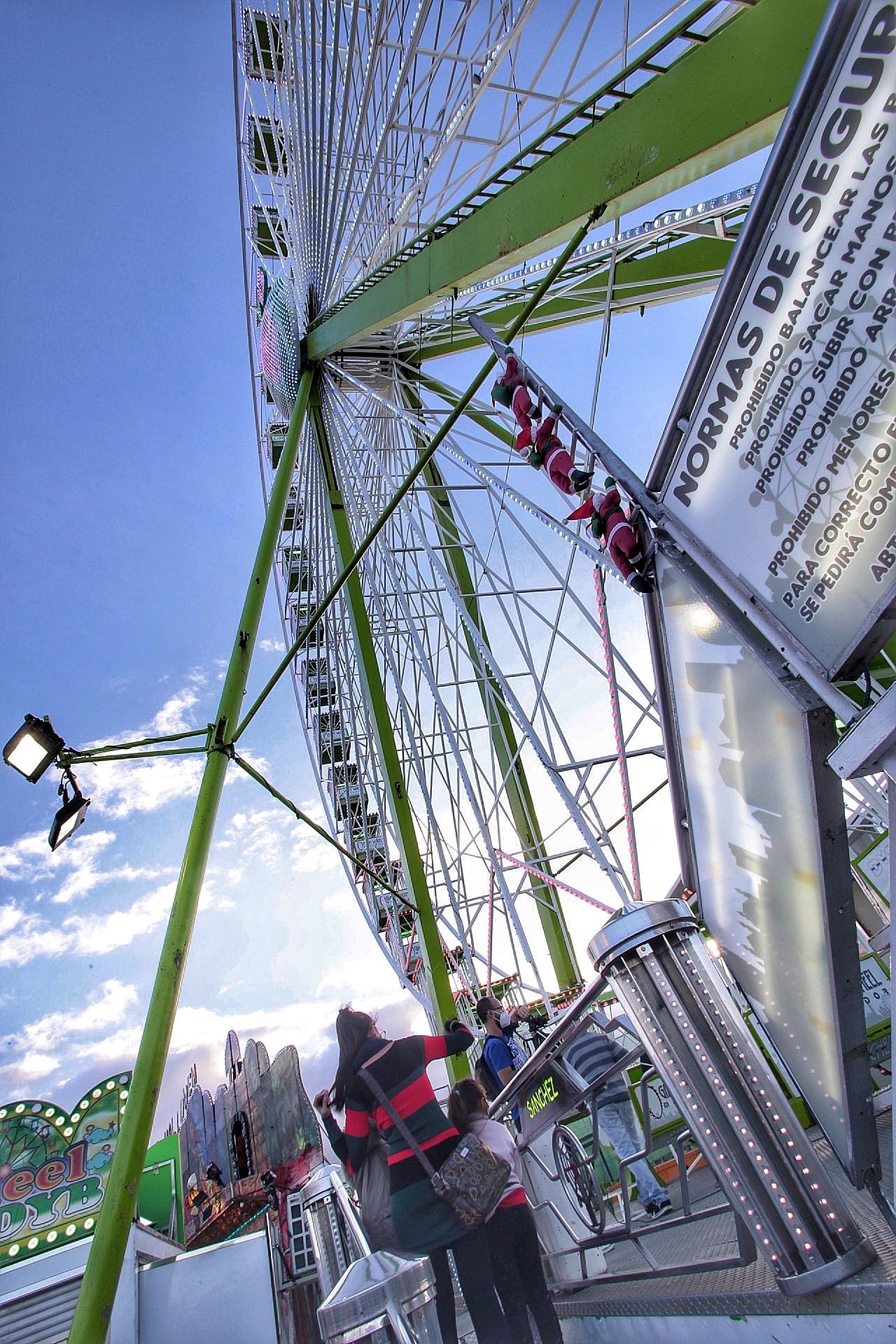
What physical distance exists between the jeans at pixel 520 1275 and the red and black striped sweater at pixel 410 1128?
0.76 feet

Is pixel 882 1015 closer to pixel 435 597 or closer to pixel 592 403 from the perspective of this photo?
pixel 592 403

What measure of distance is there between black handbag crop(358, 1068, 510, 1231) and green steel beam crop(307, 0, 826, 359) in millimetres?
4857

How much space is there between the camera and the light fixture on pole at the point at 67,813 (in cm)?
553

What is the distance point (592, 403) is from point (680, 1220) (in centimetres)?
547

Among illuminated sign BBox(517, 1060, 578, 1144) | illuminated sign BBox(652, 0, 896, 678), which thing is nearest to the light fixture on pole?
illuminated sign BBox(517, 1060, 578, 1144)

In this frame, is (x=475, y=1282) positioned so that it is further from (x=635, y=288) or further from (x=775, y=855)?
(x=635, y=288)

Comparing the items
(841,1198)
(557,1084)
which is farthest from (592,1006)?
(841,1198)

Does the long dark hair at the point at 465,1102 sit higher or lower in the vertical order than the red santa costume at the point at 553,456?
lower

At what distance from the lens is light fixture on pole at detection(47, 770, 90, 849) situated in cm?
553

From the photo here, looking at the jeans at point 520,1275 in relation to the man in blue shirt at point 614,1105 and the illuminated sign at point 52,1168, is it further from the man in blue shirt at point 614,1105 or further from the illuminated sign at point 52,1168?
the illuminated sign at point 52,1168

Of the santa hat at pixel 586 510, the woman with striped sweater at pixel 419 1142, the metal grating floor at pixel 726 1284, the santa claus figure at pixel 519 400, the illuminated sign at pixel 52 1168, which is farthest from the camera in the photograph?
the illuminated sign at pixel 52 1168

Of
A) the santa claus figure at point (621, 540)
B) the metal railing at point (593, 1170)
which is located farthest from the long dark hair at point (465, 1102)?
the santa claus figure at point (621, 540)

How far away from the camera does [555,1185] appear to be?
4219 mm

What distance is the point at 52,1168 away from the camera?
430 inches
